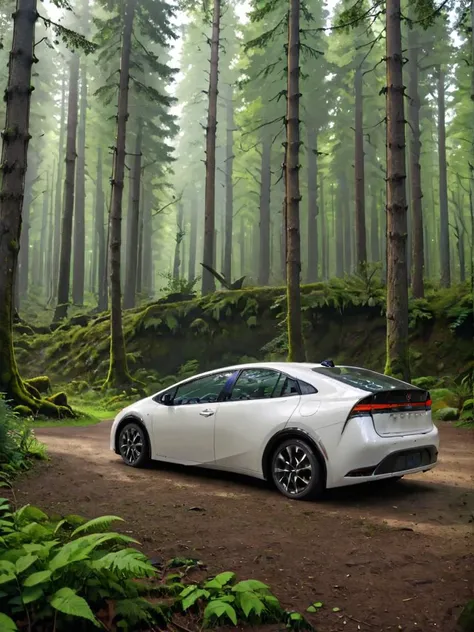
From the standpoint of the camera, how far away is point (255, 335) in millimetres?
18453

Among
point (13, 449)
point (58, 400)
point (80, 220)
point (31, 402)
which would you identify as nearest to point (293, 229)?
point (58, 400)

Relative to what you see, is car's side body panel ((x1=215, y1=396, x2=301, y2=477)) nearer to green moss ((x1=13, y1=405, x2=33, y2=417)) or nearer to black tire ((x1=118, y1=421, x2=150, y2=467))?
black tire ((x1=118, y1=421, x2=150, y2=467))

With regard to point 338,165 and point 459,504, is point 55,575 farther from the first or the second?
point 338,165

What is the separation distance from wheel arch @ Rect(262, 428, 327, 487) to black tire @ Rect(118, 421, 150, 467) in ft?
6.95

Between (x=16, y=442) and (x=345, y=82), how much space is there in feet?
100

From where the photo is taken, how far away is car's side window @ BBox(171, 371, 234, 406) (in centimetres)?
712

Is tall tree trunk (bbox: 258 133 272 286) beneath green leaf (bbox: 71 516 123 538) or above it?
above

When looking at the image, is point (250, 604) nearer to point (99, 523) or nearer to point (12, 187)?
point (99, 523)

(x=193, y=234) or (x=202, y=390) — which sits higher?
(x=193, y=234)

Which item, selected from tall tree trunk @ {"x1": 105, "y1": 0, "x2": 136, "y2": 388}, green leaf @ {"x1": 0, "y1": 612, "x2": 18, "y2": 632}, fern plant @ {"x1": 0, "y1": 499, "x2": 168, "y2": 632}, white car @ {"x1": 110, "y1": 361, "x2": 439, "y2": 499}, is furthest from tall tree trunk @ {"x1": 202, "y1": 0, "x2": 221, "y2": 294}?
green leaf @ {"x1": 0, "y1": 612, "x2": 18, "y2": 632}

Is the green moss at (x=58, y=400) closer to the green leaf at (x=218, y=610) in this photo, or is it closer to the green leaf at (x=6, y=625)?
the green leaf at (x=218, y=610)

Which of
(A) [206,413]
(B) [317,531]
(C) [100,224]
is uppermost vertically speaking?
(C) [100,224]

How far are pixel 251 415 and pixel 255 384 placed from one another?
456 millimetres

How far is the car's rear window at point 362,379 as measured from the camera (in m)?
6.02
